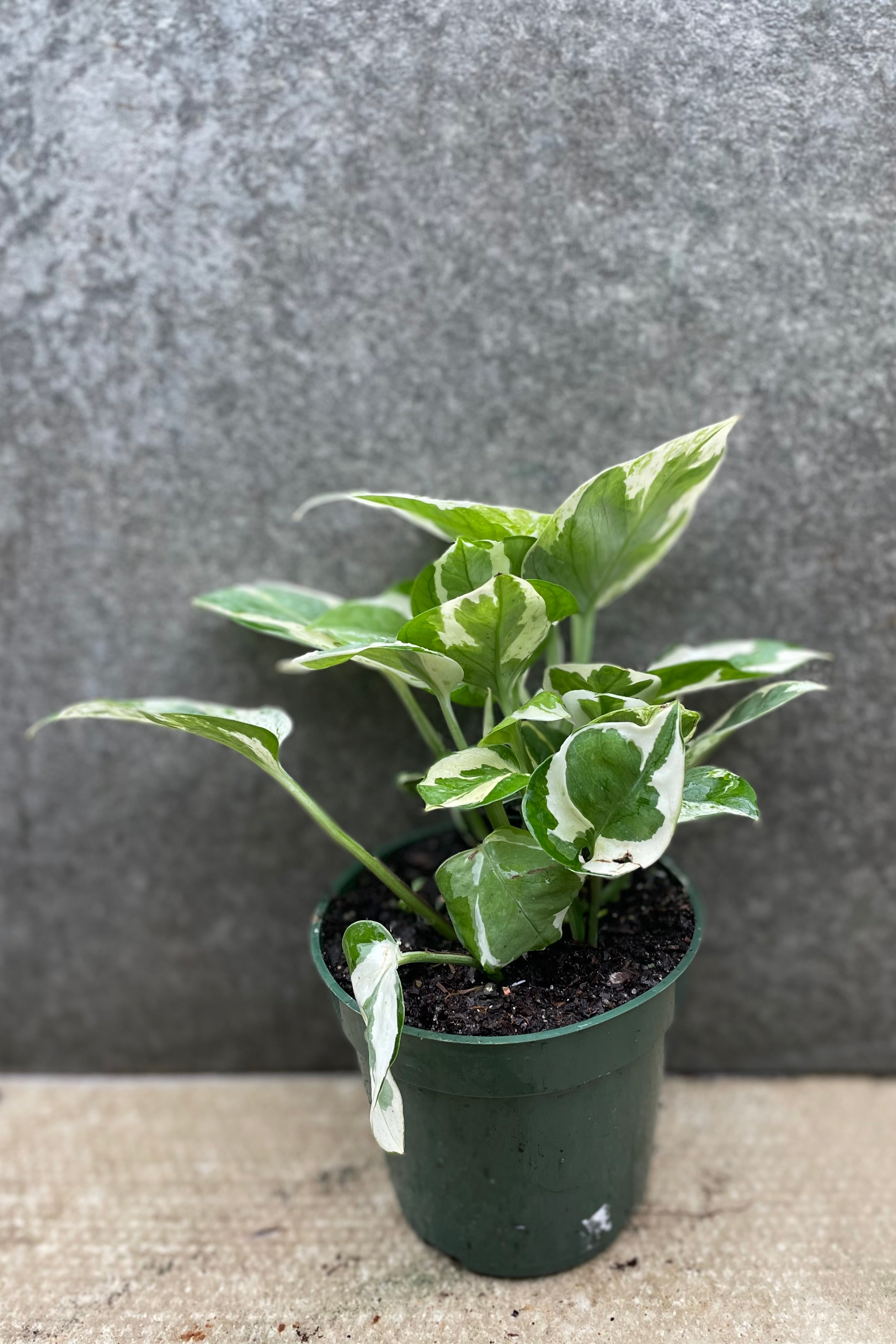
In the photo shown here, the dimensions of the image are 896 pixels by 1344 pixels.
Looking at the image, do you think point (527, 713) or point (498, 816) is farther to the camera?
point (498, 816)

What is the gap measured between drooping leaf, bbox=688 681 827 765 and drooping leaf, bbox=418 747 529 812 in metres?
0.17

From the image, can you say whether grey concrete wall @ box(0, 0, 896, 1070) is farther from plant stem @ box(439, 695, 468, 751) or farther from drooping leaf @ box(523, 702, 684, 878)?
drooping leaf @ box(523, 702, 684, 878)

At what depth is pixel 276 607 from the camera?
0.87m

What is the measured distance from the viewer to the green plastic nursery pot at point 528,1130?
731 millimetres

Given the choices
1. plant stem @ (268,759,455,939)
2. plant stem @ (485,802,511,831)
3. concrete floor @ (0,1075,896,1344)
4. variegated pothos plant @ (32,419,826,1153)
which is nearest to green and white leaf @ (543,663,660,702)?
variegated pothos plant @ (32,419,826,1153)

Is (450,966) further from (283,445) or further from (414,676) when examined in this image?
(283,445)

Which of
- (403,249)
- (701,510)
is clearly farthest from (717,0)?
(701,510)

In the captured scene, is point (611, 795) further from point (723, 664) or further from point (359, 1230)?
point (359, 1230)

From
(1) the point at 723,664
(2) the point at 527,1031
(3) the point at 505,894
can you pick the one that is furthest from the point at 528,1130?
(1) the point at 723,664

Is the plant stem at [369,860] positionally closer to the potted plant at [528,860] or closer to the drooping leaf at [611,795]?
the potted plant at [528,860]

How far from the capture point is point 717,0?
84 centimetres

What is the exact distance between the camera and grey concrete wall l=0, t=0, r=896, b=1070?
86 centimetres

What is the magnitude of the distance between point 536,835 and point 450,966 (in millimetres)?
205

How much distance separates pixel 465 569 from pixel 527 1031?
36cm
